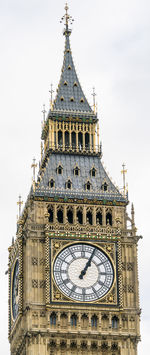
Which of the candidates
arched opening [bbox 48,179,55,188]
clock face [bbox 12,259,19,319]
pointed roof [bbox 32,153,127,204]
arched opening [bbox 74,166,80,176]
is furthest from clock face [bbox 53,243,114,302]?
arched opening [bbox 74,166,80,176]

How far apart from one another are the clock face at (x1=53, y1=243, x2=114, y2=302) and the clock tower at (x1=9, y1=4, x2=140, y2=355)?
46mm

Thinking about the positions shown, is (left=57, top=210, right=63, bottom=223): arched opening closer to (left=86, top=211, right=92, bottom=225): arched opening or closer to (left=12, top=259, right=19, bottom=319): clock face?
(left=86, top=211, right=92, bottom=225): arched opening

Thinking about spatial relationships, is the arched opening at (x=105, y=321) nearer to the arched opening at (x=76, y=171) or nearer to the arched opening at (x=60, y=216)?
the arched opening at (x=60, y=216)

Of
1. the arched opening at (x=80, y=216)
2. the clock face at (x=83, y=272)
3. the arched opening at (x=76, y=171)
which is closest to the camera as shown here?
the clock face at (x=83, y=272)

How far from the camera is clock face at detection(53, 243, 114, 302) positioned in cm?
6788

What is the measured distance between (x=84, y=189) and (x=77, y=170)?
4.62 ft

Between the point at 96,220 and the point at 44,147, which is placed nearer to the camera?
the point at 96,220

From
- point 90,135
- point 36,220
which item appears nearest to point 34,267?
point 36,220

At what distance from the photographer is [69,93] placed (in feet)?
246

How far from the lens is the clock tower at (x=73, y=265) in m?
67.1

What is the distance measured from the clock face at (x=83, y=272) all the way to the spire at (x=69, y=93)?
8.66 metres

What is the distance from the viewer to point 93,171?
72.2 metres

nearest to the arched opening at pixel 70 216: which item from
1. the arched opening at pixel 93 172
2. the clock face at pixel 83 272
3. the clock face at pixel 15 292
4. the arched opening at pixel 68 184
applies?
the arched opening at pixel 68 184

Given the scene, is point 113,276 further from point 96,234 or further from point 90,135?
point 90,135
